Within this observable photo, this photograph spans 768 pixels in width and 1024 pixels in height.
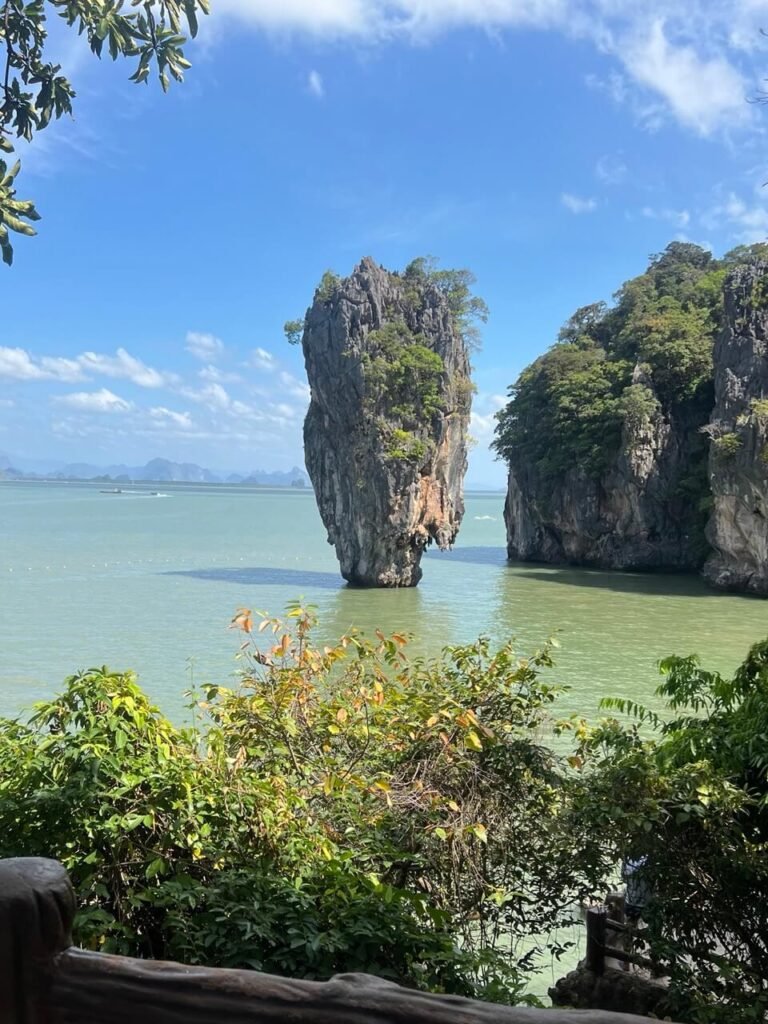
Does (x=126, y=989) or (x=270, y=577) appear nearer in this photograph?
(x=126, y=989)

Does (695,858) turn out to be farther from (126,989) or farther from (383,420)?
(383,420)

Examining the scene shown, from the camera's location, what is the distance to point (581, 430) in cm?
3319

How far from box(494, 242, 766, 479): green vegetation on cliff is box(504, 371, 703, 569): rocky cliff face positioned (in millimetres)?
402

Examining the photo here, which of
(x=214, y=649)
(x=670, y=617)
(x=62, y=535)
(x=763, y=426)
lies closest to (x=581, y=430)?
(x=763, y=426)

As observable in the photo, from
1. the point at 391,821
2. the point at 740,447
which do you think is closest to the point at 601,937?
the point at 391,821

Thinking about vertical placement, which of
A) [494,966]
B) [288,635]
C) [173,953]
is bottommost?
[494,966]

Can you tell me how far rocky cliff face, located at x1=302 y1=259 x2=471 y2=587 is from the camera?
86.9 ft

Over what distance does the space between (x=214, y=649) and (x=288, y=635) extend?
1209 cm

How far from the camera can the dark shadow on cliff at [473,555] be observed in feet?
126

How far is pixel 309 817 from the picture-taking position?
3.28 meters

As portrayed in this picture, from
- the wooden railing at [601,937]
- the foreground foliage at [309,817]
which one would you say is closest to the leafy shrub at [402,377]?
the foreground foliage at [309,817]

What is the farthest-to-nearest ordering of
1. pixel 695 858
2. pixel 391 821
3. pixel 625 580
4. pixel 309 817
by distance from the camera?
pixel 625 580 < pixel 391 821 < pixel 695 858 < pixel 309 817

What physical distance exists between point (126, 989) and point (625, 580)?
30073 mm

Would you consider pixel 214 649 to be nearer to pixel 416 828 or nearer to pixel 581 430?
pixel 416 828
